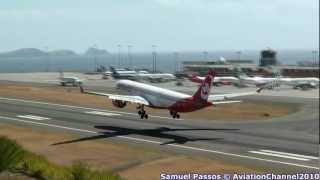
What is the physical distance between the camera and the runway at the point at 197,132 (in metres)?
53.6

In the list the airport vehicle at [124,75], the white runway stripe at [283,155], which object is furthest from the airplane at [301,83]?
the white runway stripe at [283,155]

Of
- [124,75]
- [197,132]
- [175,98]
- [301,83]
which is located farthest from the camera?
[301,83]

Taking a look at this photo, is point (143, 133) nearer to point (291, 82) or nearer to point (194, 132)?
point (194, 132)

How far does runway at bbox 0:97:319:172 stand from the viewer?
2109 inches

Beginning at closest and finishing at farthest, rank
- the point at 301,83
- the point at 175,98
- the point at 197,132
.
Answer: the point at 175,98
the point at 197,132
the point at 301,83

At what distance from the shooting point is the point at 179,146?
2245 inches

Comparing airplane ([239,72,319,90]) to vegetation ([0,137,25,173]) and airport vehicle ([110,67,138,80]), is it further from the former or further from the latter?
vegetation ([0,137,25,173])

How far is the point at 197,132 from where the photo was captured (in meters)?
68.6

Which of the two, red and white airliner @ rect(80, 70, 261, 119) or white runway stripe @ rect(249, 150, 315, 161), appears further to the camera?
red and white airliner @ rect(80, 70, 261, 119)

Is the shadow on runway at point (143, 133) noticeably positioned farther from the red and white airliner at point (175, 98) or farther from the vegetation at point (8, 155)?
the vegetation at point (8, 155)

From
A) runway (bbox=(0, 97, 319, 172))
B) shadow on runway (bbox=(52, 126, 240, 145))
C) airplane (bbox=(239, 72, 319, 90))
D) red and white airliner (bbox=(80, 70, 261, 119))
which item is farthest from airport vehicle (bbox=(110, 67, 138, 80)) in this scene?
red and white airliner (bbox=(80, 70, 261, 119))

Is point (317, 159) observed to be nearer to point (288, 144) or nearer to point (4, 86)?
point (288, 144)

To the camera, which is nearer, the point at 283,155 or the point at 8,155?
the point at 8,155

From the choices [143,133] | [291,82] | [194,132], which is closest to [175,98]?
[143,133]
